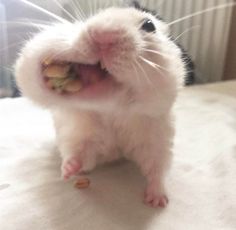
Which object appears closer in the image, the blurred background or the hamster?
the hamster

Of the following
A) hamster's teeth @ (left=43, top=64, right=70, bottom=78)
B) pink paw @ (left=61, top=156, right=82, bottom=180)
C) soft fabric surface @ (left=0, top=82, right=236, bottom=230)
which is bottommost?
soft fabric surface @ (left=0, top=82, right=236, bottom=230)

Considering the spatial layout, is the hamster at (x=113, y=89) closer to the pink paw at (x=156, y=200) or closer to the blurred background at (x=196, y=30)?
the pink paw at (x=156, y=200)

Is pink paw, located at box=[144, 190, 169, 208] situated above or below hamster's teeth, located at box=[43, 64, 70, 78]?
below

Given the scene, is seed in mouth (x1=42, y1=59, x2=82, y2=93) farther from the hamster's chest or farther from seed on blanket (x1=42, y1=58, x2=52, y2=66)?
the hamster's chest

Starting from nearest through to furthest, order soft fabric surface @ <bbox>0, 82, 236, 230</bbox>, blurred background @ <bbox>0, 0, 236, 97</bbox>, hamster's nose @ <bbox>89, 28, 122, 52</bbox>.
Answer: hamster's nose @ <bbox>89, 28, 122, 52</bbox> < soft fabric surface @ <bbox>0, 82, 236, 230</bbox> < blurred background @ <bbox>0, 0, 236, 97</bbox>

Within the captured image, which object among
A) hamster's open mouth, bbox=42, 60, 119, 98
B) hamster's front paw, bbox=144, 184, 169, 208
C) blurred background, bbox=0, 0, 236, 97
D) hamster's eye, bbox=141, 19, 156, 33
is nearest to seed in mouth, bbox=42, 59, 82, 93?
hamster's open mouth, bbox=42, 60, 119, 98

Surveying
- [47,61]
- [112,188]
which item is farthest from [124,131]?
[47,61]

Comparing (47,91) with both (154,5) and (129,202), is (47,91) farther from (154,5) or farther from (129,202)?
(154,5)

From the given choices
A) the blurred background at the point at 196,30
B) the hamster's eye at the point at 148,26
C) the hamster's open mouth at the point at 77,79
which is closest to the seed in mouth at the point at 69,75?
the hamster's open mouth at the point at 77,79
